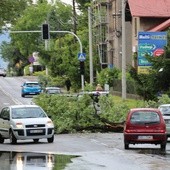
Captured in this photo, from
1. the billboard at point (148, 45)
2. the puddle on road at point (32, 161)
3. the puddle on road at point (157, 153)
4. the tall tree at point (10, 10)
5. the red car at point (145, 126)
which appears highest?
the tall tree at point (10, 10)

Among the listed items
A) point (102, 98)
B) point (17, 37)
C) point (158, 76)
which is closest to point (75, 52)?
point (158, 76)

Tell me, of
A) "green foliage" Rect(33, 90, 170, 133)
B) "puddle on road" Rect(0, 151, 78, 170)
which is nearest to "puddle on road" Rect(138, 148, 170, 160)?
"puddle on road" Rect(0, 151, 78, 170)

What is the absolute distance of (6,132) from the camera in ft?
107

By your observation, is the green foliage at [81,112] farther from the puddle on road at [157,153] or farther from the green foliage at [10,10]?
the puddle on road at [157,153]

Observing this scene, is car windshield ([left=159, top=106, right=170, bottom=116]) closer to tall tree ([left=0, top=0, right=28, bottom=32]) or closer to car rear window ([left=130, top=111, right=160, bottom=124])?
car rear window ([left=130, top=111, right=160, bottom=124])

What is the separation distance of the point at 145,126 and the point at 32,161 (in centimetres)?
756

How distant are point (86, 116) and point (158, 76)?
451 inches

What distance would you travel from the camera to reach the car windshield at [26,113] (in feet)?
106

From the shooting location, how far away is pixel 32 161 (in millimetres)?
21609

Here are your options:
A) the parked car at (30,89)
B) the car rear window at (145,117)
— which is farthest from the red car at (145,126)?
the parked car at (30,89)

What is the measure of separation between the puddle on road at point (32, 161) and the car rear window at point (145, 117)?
4934 mm

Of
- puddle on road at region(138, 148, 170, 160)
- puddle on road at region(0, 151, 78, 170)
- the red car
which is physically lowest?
puddle on road at region(138, 148, 170, 160)

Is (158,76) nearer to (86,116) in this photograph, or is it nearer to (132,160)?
(86,116)

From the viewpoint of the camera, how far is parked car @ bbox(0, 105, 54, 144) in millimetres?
31406
